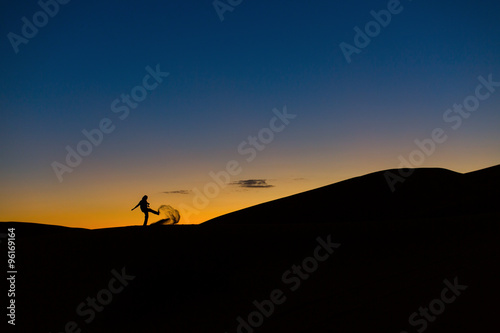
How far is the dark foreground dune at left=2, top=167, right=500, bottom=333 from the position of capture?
5926mm

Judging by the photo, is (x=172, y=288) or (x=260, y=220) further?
(x=260, y=220)

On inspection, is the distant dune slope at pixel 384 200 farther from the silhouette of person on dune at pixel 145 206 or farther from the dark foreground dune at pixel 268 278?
the silhouette of person on dune at pixel 145 206

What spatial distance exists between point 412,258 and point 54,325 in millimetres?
7021

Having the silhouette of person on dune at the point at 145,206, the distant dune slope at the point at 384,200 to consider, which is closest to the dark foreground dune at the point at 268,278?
the silhouette of person on dune at the point at 145,206

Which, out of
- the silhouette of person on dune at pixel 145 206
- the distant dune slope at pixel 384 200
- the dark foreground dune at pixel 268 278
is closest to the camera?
the dark foreground dune at pixel 268 278

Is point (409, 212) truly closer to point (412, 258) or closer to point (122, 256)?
point (412, 258)

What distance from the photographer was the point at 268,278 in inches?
332

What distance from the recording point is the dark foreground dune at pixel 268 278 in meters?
5.93

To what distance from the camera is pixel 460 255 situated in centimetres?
863

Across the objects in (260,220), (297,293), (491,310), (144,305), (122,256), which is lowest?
(491,310)


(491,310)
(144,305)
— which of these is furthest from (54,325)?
(491,310)

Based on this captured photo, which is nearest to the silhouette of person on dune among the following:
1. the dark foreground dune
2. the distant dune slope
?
the dark foreground dune

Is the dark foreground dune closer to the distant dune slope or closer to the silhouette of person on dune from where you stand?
the silhouette of person on dune

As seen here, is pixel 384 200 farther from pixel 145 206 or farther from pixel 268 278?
pixel 268 278
